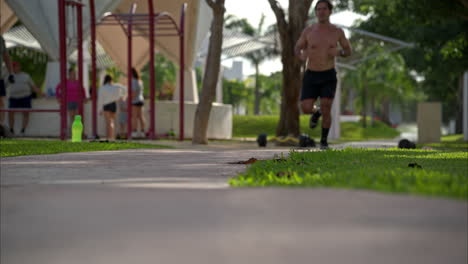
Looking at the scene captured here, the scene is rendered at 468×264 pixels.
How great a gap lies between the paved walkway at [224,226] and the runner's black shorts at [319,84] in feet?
21.9

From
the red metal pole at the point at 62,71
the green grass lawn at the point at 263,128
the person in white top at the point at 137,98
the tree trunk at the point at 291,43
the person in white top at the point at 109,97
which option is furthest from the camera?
the green grass lawn at the point at 263,128

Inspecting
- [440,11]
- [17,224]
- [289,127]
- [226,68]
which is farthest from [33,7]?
[226,68]

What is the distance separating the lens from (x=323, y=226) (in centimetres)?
324

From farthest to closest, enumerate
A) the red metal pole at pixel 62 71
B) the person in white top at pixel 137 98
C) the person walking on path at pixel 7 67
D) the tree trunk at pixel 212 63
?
the person in white top at pixel 137 98 < the tree trunk at pixel 212 63 < the red metal pole at pixel 62 71 < the person walking on path at pixel 7 67

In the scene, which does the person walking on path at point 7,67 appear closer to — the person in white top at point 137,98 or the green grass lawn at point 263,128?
the person in white top at point 137,98

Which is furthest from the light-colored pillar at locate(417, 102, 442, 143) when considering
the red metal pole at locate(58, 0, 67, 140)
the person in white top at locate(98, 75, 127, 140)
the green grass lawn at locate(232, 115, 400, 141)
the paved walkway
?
the paved walkway

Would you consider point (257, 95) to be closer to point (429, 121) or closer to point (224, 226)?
point (429, 121)

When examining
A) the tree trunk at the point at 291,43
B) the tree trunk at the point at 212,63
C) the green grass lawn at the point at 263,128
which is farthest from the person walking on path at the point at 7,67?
the green grass lawn at the point at 263,128

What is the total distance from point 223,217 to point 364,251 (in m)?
0.68

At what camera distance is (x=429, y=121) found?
23.5m

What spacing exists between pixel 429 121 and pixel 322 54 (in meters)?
14.2

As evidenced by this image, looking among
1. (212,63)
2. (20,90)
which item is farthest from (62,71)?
(20,90)

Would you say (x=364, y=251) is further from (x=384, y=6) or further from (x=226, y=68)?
(x=226, y=68)

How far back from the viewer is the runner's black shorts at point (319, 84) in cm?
1040
